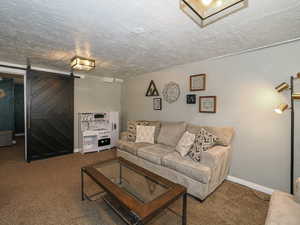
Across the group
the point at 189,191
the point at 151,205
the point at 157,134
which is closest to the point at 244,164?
the point at 189,191

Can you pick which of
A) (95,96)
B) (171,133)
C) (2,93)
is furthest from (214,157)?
(2,93)

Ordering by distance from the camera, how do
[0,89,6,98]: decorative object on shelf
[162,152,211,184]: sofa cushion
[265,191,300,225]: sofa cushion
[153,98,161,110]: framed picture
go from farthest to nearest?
1. [0,89,6,98]: decorative object on shelf
2. [153,98,161,110]: framed picture
3. [162,152,211,184]: sofa cushion
4. [265,191,300,225]: sofa cushion

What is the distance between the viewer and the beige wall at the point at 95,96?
4.18 metres

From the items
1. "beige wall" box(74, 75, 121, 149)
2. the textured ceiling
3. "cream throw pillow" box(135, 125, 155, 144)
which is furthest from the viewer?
"beige wall" box(74, 75, 121, 149)

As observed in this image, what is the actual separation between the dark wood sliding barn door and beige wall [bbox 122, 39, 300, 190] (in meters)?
3.36

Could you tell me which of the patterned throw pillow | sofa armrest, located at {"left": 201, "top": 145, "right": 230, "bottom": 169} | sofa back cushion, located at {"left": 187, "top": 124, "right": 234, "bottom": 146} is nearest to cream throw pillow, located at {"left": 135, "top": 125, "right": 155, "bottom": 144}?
the patterned throw pillow

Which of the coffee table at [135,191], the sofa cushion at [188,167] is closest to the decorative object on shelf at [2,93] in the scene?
the coffee table at [135,191]

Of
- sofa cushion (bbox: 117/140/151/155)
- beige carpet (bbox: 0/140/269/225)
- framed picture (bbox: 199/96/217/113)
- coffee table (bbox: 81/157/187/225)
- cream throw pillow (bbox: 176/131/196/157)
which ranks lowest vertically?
beige carpet (bbox: 0/140/269/225)

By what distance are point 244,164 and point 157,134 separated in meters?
1.81

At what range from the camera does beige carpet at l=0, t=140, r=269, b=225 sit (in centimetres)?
169

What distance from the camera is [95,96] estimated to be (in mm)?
4512

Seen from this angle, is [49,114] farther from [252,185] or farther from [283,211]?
[252,185]

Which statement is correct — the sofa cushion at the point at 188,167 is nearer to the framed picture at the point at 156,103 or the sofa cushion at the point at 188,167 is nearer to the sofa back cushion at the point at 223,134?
the sofa back cushion at the point at 223,134

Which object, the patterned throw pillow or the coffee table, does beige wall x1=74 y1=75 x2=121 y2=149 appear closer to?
the coffee table
